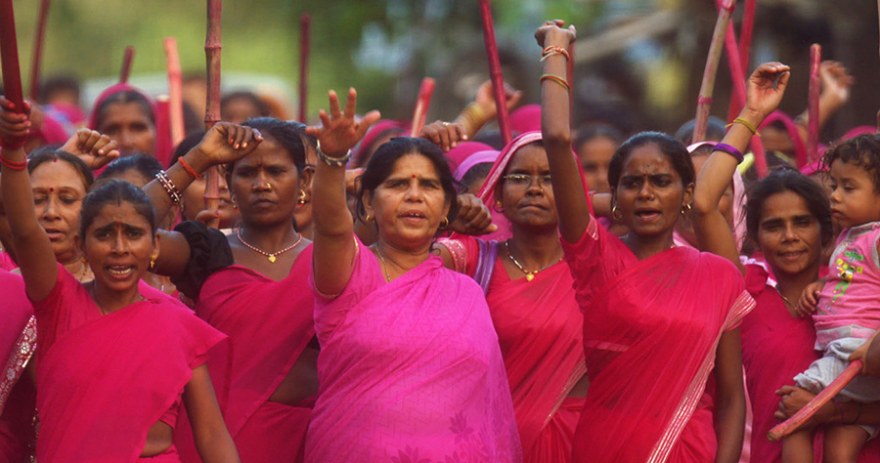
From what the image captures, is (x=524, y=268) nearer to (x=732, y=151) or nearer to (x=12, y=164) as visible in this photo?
(x=732, y=151)

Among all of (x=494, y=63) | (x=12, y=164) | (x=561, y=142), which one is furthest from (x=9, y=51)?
(x=494, y=63)

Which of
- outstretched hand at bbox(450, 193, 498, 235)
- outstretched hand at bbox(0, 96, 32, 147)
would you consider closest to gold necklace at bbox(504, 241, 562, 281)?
outstretched hand at bbox(450, 193, 498, 235)

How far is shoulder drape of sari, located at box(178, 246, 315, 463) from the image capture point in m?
5.47

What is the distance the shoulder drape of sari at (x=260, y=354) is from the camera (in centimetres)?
547

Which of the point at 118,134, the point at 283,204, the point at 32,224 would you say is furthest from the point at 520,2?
the point at 32,224

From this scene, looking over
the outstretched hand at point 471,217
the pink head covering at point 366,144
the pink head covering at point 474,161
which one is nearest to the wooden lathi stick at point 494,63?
the pink head covering at point 474,161

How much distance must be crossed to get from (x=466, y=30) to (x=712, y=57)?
8.64m

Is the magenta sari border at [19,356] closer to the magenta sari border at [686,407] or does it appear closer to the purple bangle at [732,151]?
the magenta sari border at [686,407]

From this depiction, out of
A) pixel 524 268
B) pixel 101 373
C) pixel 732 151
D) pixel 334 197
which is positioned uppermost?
pixel 732 151

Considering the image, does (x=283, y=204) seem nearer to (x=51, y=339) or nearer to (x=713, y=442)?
(x=51, y=339)

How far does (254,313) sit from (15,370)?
740mm

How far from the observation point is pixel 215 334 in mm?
A: 5117

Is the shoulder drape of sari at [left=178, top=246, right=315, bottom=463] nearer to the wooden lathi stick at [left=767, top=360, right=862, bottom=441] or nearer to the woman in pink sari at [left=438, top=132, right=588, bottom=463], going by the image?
the woman in pink sari at [left=438, top=132, right=588, bottom=463]

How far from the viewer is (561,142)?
5098 millimetres
